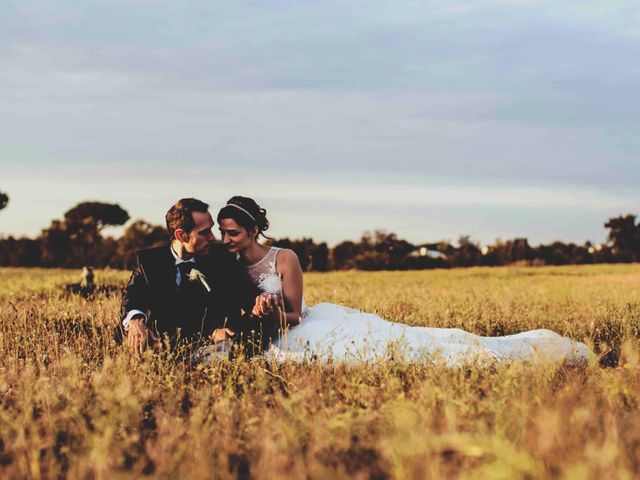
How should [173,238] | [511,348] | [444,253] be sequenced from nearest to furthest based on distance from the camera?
1. [173,238]
2. [511,348]
3. [444,253]

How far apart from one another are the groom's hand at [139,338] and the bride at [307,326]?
1.14 meters

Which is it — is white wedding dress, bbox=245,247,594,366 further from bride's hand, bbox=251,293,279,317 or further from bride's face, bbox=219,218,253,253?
bride's face, bbox=219,218,253,253

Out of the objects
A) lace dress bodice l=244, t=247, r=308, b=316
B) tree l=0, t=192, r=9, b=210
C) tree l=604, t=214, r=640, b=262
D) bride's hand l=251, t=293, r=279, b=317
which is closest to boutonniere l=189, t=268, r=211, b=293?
bride's hand l=251, t=293, r=279, b=317

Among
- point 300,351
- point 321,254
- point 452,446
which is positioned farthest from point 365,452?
point 321,254

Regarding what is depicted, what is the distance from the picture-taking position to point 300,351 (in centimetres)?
763

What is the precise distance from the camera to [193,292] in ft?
25.3

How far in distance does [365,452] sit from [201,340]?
3846 millimetres

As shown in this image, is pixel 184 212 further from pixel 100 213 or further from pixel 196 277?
pixel 100 213

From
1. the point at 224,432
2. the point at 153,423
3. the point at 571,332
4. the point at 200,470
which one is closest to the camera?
the point at 200,470

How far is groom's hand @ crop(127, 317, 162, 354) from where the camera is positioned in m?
7.00

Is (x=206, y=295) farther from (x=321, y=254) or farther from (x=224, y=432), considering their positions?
(x=321, y=254)

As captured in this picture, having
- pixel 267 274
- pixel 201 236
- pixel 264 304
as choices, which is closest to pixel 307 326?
pixel 267 274

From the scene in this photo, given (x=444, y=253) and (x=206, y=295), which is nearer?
(x=206, y=295)

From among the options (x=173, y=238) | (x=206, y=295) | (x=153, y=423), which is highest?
(x=173, y=238)
